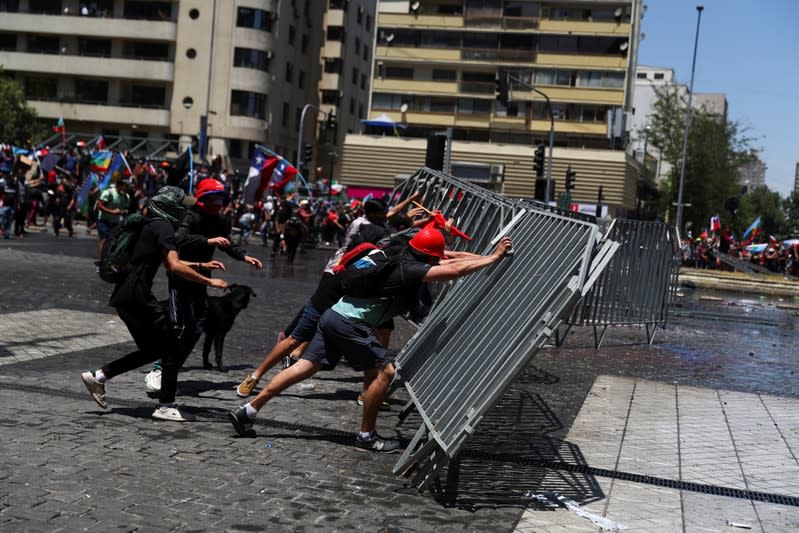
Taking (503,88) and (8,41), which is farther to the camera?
(8,41)

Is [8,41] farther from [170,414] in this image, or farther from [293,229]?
[170,414]

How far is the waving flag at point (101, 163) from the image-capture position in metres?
29.7

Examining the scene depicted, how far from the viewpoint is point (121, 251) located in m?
7.50

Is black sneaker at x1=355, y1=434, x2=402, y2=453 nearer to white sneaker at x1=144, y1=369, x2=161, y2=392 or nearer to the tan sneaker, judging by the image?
the tan sneaker

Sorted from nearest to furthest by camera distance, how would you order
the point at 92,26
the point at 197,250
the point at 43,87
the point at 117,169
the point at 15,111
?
the point at 197,250, the point at 117,169, the point at 15,111, the point at 92,26, the point at 43,87

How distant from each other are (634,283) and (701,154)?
5323 cm

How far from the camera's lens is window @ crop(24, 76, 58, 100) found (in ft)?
206

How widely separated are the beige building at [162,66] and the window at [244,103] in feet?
0.19

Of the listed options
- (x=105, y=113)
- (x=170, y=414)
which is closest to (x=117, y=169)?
(x=170, y=414)

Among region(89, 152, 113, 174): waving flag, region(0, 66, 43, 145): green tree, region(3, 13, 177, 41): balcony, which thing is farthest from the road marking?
region(3, 13, 177, 41): balcony

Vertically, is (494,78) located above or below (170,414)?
above

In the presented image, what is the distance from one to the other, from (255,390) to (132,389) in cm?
104

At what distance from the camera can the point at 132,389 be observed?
848cm

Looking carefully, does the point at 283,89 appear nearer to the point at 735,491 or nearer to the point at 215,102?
the point at 215,102
